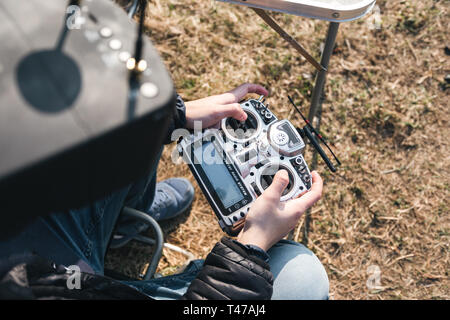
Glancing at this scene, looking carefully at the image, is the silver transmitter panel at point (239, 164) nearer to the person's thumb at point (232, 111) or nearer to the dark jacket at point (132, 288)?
the person's thumb at point (232, 111)

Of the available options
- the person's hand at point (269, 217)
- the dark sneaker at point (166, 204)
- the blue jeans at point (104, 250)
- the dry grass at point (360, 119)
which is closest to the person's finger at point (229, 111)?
the person's hand at point (269, 217)

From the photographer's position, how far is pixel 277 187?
1.20 m

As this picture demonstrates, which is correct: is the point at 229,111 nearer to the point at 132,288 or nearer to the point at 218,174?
the point at 218,174

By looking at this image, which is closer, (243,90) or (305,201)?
(305,201)

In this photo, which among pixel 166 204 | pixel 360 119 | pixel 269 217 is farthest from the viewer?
pixel 360 119

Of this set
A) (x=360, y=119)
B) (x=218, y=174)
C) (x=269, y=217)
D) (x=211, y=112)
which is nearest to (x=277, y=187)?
(x=269, y=217)

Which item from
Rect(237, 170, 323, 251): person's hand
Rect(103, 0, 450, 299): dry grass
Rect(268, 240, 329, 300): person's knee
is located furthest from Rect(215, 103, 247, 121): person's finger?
Rect(103, 0, 450, 299): dry grass

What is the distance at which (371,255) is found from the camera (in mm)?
1935

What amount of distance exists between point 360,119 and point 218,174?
118 cm

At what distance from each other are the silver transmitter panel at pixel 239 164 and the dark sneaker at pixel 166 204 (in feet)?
1.81

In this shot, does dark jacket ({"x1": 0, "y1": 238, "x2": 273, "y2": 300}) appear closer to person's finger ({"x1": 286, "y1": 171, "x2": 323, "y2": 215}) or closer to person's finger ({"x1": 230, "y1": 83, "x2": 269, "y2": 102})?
person's finger ({"x1": 286, "y1": 171, "x2": 323, "y2": 215})

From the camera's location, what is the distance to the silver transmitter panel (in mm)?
1247

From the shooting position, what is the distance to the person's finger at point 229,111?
1.27 m
